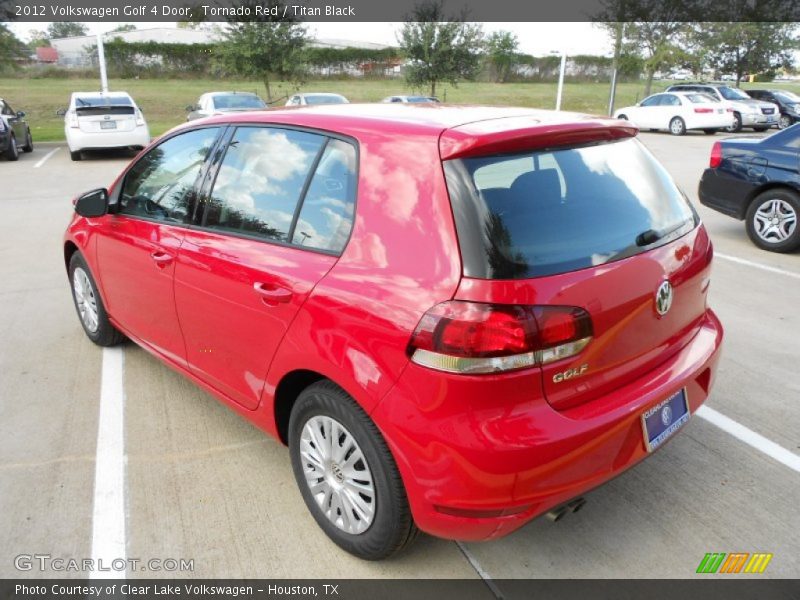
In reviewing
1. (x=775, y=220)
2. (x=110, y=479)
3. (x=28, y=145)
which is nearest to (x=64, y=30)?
(x=28, y=145)

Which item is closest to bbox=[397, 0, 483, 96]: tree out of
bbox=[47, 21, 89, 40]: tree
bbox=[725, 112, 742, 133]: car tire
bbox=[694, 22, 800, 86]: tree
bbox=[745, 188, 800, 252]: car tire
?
bbox=[725, 112, 742, 133]: car tire

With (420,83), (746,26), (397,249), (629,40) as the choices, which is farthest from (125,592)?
(746,26)

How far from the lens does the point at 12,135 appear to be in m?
15.1

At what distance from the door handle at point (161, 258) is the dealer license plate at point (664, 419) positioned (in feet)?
7.57

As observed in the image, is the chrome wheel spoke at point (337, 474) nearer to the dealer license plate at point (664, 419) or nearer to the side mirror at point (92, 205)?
the dealer license plate at point (664, 419)

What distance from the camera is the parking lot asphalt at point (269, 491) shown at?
102 inches

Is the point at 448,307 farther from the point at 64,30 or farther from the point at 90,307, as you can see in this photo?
the point at 64,30

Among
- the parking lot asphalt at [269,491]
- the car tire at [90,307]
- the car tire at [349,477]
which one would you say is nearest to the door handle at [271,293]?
the car tire at [349,477]

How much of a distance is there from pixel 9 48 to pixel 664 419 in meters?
28.7

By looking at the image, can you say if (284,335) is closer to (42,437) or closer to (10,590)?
(10,590)

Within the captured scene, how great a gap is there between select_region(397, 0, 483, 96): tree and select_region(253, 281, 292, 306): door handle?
29.6m

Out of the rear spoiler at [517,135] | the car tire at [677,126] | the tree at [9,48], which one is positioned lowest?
the car tire at [677,126]

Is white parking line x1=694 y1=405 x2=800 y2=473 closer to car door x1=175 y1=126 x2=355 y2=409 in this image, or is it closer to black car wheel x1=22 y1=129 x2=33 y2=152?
car door x1=175 y1=126 x2=355 y2=409

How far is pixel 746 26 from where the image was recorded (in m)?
35.2
